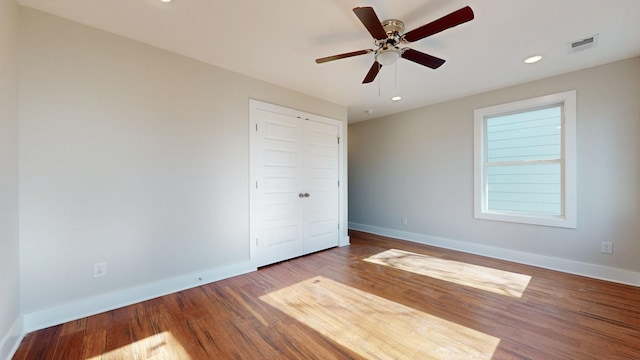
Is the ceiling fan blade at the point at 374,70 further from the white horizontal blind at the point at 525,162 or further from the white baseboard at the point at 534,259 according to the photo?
the white baseboard at the point at 534,259

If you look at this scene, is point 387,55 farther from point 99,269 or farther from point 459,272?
point 99,269

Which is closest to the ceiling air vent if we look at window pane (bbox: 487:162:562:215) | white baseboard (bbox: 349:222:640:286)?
window pane (bbox: 487:162:562:215)

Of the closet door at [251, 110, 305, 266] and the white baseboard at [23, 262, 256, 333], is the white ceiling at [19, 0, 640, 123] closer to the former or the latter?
the closet door at [251, 110, 305, 266]

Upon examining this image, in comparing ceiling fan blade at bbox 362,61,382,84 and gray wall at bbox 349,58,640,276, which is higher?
ceiling fan blade at bbox 362,61,382,84

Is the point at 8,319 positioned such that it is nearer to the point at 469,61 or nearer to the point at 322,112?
the point at 322,112

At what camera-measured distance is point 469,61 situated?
2.85m

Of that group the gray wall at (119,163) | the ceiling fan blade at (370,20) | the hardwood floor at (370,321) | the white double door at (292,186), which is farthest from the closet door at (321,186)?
the ceiling fan blade at (370,20)

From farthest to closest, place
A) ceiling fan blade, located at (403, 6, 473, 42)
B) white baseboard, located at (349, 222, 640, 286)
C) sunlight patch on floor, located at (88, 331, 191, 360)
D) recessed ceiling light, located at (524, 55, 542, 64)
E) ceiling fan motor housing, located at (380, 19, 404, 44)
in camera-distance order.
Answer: white baseboard, located at (349, 222, 640, 286), recessed ceiling light, located at (524, 55, 542, 64), ceiling fan motor housing, located at (380, 19, 404, 44), sunlight patch on floor, located at (88, 331, 191, 360), ceiling fan blade, located at (403, 6, 473, 42)

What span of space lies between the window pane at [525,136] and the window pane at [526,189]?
0.15 metres

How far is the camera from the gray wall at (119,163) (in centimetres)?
201

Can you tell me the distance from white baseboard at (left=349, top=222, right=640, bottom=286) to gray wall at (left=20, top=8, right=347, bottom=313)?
3157 millimetres

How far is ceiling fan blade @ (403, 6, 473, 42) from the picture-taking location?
1.60 m

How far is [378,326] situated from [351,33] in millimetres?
2496

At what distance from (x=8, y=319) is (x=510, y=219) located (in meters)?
5.16
